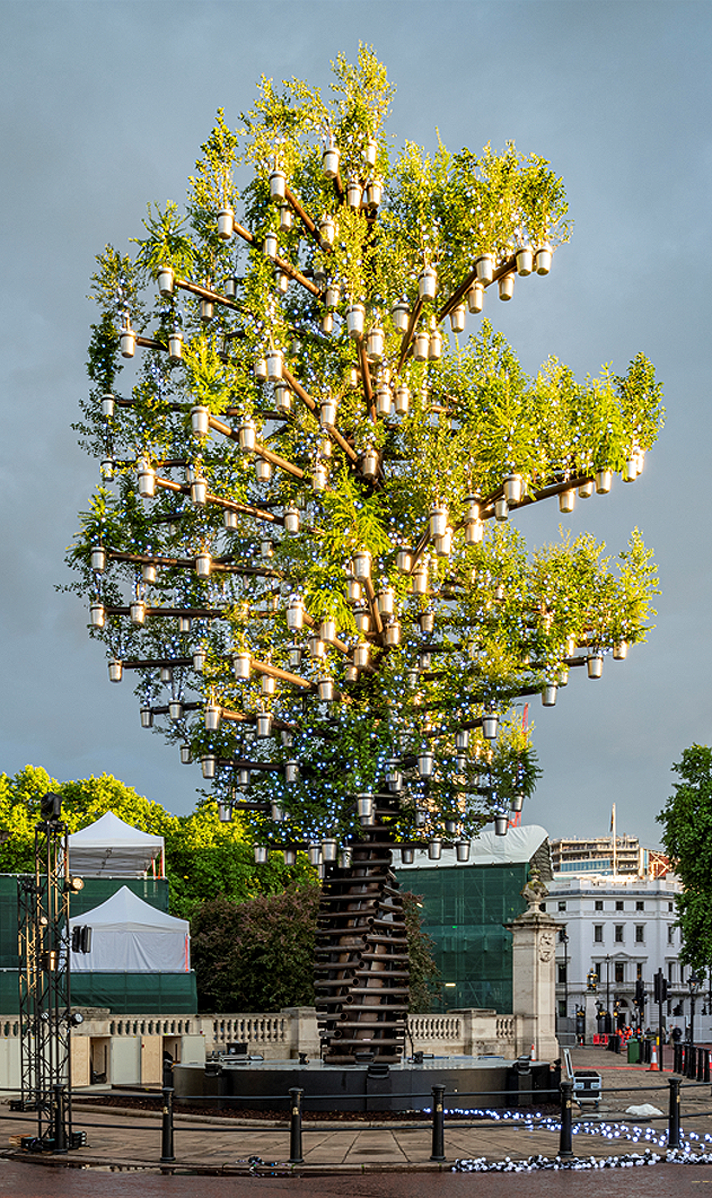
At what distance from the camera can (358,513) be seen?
19578 mm

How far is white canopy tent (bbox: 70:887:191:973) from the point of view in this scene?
110 feet

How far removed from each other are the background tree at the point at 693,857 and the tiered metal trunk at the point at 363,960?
24.8m

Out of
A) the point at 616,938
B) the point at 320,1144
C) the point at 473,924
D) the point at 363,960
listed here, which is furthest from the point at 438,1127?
the point at 616,938

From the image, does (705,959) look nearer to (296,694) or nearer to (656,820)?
(656,820)

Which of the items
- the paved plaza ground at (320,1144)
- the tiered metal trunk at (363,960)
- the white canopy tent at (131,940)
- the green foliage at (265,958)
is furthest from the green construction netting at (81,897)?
the paved plaza ground at (320,1144)

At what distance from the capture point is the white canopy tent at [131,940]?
110 feet

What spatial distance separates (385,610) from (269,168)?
24.4ft

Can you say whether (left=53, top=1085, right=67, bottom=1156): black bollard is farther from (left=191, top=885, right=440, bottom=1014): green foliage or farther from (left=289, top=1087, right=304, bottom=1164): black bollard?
(left=191, top=885, right=440, bottom=1014): green foliage

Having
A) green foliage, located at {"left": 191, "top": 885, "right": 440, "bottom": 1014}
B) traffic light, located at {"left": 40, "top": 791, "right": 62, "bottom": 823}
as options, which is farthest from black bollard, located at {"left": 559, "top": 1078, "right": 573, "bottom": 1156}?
green foliage, located at {"left": 191, "top": 885, "right": 440, "bottom": 1014}

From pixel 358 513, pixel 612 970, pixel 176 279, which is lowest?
pixel 612 970

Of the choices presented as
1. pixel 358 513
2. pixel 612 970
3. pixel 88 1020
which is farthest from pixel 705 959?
pixel 612 970

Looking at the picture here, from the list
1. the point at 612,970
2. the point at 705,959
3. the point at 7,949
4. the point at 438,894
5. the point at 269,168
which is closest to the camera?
the point at 269,168

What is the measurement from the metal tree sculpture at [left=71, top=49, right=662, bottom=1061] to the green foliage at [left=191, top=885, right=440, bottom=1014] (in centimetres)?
1740

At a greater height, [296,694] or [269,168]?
[269,168]
